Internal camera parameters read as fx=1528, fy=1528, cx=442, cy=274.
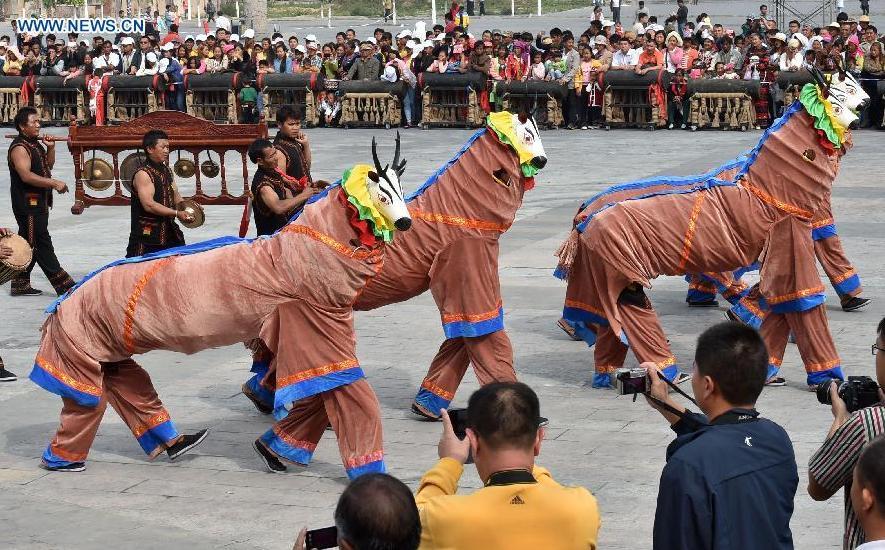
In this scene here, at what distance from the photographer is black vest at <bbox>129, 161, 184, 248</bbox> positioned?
36.6 ft

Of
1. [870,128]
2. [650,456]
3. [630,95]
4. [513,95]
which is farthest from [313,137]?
[650,456]

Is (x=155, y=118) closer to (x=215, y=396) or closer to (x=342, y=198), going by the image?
(x=215, y=396)

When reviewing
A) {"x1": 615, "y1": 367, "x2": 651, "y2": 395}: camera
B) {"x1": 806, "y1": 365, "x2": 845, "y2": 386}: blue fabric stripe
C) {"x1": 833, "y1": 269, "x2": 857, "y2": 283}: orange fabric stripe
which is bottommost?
{"x1": 806, "y1": 365, "x2": 845, "y2": 386}: blue fabric stripe

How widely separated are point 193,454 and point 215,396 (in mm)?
1265

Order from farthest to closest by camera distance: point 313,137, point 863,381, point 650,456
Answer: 1. point 313,137
2. point 650,456
3. point 863,381

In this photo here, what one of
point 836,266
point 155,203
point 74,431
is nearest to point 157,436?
point 74,431

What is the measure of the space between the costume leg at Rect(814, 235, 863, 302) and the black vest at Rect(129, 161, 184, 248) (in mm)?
4926

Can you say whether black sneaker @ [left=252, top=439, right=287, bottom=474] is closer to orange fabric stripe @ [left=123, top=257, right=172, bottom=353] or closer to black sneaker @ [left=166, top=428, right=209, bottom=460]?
black sneaker @ [left=166, top=428, right=209, bottom=460]

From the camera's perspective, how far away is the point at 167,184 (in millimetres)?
11219

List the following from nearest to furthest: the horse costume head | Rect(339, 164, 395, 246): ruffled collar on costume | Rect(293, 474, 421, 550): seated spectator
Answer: Rect(293, 474, 421, 550): seated spectator
Rect(339, 164, 395, 246): ruffled collar on costume
the horse costume head

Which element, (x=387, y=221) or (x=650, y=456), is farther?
(x=650, y=456)

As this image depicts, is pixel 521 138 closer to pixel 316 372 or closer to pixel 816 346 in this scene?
pixel 316 372
